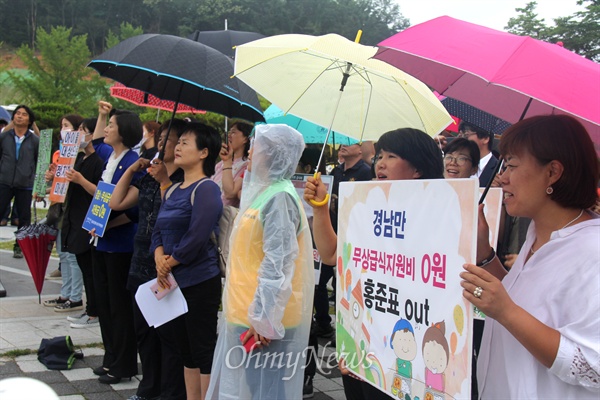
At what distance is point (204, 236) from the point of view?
393cm

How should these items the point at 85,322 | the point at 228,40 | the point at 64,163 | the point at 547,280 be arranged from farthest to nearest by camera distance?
1. the point at 228,40
2. the point at 85,322
3. the point at 64,163
4. the point at 547,280

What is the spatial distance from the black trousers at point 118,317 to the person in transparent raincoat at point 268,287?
1.80 metres

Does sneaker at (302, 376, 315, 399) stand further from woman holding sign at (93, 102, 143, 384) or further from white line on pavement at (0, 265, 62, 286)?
white line on pavement at (0, 265, 62, 286)

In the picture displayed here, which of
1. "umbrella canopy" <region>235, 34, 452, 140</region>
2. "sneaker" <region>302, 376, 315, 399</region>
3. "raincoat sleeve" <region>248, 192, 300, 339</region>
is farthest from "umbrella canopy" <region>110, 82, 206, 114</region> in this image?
"raincoat sleeve" <region>248, 192, 300, 339</region>

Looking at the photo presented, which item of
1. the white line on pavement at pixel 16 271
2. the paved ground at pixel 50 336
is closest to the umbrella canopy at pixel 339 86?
the paved ground at pixel 50 336

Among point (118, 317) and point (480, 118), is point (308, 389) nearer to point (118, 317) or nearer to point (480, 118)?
point (118, 317)

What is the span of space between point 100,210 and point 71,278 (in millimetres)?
2396

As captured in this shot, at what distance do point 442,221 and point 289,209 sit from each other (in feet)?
4.19

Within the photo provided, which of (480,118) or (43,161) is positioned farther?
(43,161)

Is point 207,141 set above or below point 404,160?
below

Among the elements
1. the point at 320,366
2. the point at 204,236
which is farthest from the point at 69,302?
the point at 204,236

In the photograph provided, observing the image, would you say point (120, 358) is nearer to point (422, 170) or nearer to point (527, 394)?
point (422, 170)

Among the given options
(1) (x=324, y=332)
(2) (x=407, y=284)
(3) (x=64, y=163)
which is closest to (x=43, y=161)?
(3) (x=64, y=163)

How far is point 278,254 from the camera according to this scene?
10.6ft
